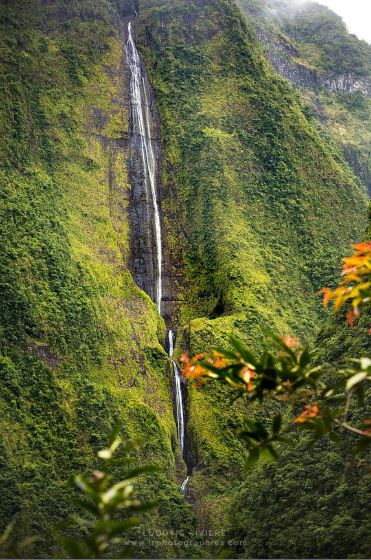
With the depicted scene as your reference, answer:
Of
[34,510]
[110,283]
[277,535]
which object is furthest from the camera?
[110,283]

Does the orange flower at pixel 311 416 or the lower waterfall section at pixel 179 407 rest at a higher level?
the orange flower at pixel 311 416

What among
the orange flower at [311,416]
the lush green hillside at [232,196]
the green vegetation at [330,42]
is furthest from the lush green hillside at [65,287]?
the green vegetation at [330,42]

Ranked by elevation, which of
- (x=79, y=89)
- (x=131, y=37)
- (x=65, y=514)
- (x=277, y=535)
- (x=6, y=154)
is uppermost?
(x=131, y=37)

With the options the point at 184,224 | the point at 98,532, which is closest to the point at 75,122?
the point at 184,224

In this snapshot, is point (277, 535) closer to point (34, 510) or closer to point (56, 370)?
point (34, 510)

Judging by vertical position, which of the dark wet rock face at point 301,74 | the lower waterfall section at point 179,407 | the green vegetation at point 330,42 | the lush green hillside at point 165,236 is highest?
the green vegetation at point 330,42

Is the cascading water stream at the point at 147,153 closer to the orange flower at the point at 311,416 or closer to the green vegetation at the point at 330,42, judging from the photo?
the green vegetation at the point at 330,42

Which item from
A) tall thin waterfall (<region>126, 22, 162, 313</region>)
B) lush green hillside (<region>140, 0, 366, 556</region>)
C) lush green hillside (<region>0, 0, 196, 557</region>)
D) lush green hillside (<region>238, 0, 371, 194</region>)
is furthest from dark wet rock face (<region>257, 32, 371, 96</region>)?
lush green hillside (<region>0, 0, 196, 557</region>)

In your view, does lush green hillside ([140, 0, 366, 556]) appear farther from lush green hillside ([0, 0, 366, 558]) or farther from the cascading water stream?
the cascading water stream
